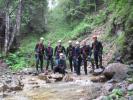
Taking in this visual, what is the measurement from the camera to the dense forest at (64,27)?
19.8 m

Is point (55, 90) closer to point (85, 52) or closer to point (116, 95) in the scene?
point (116, 95)

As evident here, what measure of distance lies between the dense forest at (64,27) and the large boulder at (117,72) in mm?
1672

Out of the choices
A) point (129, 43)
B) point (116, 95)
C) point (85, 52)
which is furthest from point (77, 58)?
point (116, 95)

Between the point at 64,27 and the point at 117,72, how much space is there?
88.3 ft

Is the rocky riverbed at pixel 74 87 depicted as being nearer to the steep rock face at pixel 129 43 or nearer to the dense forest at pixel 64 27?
the steep rock face at pixel 129 43

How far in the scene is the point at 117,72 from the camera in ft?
48.8

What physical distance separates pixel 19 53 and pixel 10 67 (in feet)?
13.1

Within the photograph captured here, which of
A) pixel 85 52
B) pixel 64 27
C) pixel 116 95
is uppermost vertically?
pixel 64 27

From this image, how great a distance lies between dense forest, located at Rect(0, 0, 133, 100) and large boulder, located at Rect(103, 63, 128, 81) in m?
1.67

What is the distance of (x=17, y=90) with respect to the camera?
47.8ft

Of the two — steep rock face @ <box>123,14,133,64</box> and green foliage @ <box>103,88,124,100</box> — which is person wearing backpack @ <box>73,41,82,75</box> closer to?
steep rock face @ <box>123,14,133,64</box>

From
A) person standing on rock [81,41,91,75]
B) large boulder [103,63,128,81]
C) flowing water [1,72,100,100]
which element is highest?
person standing on rock [81,41,91,75]

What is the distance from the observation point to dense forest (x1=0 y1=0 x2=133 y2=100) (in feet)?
65.1

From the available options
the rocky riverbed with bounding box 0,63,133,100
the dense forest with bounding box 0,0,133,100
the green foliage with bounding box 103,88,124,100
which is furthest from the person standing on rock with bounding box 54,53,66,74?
the green foliage with bounding box 103,88,124,100
